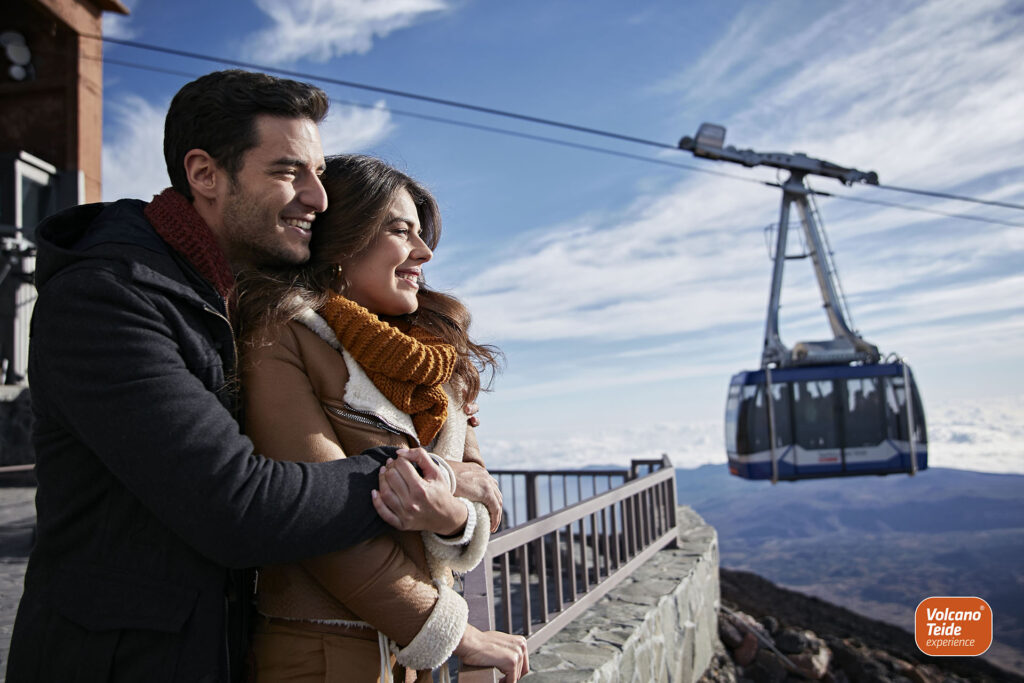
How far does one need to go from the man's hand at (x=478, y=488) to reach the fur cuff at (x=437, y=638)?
0.17 metres

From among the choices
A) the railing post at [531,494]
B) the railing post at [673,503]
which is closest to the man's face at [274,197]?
the railing post at [531,494]

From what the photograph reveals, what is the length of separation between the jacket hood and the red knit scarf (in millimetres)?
21

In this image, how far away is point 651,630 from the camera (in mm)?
5449

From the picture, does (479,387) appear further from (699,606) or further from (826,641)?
(826,641)

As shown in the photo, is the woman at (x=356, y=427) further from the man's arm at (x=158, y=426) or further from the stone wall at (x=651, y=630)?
the stone wall at (x=651, y=630)

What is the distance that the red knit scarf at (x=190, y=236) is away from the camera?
3.93 feet

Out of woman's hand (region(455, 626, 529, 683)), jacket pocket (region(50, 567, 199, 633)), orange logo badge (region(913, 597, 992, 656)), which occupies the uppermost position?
jacket pocket (region(50, 567, 199, 633))

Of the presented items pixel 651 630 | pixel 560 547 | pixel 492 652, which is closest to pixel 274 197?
pixel 492 652

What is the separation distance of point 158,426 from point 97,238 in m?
0.35

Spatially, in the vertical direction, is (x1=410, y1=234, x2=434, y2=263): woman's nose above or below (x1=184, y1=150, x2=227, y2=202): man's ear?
below

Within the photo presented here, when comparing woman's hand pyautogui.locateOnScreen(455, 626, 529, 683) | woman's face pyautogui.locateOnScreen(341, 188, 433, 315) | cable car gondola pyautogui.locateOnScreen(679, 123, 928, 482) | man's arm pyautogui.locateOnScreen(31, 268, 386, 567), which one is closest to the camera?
man's arm pyautogui.locateOnScreen(31, 268, 386, 567)

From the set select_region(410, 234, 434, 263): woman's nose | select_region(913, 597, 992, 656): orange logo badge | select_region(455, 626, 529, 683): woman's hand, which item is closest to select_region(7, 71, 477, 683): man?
select_region(455, 626, 529, 683): woman's hand

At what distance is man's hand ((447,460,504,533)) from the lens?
1346 mm

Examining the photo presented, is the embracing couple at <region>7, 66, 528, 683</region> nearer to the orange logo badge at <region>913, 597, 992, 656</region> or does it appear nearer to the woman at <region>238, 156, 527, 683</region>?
the woman at <region>238, 156, 527, 683</region>
